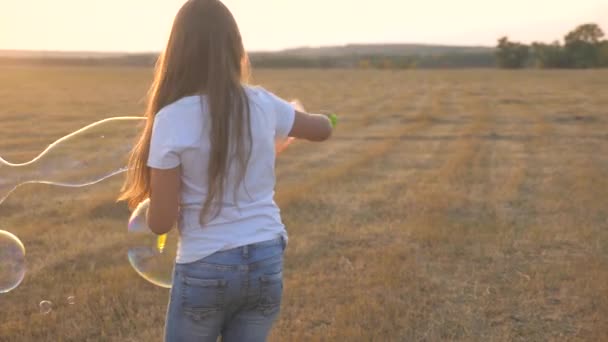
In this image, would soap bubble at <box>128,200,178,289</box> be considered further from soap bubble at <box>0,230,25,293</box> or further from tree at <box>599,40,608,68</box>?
tree at <box>599,40,608,68</box>

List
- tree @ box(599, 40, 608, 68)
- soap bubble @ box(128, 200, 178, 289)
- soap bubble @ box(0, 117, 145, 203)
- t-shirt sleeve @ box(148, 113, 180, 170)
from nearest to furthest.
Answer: t-shirt sleeve @ box(148, 113, 180, 170)
soap bubble @ box(128, 200, 178, 289)
soap bubble @ box(0, 117, 145, 203)
tree @ box(599, 40, 608, 68)

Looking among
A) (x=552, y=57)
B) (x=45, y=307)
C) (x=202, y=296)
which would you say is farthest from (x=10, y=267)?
(x=552, y=57)

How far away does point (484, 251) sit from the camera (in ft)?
20.3

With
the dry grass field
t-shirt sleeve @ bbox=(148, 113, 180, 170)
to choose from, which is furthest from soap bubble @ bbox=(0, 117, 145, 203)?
t-shirt sleeve @ bbox=(148, 113, 180, 170)

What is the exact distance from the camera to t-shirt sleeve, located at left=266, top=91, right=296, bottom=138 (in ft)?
7.54

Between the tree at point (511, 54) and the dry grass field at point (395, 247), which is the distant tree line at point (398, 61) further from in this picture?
the dry grass field at point (395, 247)

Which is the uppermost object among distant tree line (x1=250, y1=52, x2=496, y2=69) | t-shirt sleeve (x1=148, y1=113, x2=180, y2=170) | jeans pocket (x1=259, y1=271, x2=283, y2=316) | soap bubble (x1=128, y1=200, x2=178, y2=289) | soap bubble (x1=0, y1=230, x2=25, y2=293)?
t-shirt sleeve (x1=148, y1=113, x2=180, y2=170)

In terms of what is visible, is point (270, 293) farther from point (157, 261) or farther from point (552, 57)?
point (552, 57)

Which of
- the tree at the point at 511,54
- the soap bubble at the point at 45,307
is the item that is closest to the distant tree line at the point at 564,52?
the tree at the point at 511,54

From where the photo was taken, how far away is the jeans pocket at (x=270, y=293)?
2.31m

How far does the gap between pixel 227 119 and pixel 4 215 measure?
6.03 m

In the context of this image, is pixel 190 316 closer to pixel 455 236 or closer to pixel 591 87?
pixel 455 236

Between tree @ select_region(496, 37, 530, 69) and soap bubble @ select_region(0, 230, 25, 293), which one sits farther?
tree @ select_region(496, 37, 530, 69)

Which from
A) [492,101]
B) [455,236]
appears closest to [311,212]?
[455,236]
